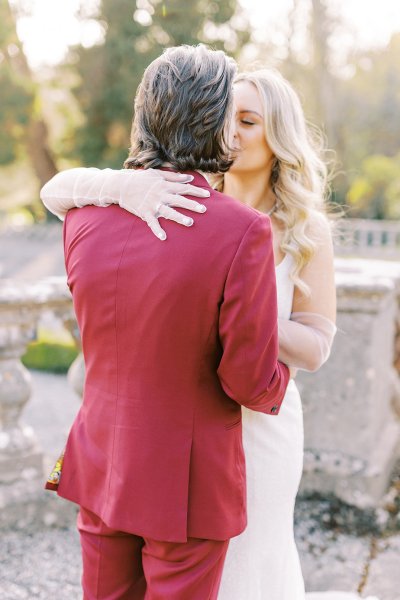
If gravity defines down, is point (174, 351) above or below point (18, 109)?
above

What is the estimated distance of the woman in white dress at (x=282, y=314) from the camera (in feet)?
6.19

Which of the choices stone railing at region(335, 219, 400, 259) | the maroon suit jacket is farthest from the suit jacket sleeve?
stone railing at region(335, 219, 400, 259)

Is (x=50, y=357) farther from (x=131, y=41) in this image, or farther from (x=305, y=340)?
(x=131, y=41)

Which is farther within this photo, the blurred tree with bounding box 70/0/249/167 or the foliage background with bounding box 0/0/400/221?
the blurred tree with bounding box 70/0/249/167

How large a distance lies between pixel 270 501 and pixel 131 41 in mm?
19522

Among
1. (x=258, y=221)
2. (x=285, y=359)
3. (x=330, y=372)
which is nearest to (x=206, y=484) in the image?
(x=285, y=359)

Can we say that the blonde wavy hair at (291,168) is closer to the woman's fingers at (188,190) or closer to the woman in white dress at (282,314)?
the woman in white dress at (282,314)

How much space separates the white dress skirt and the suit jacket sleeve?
49 centimetres

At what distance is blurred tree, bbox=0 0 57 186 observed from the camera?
721 inches

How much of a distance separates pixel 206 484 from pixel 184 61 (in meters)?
0.92

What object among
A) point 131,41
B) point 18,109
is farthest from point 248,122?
point 131,41

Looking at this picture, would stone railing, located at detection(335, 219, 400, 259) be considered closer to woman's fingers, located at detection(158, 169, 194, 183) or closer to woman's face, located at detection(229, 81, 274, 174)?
woman's face, located at detection(229, 81, 274, 174)

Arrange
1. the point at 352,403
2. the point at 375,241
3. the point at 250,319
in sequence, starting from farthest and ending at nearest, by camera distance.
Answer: the point at 375,241
the point at 352,403
the point at 250,319

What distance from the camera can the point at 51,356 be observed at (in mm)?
6809
